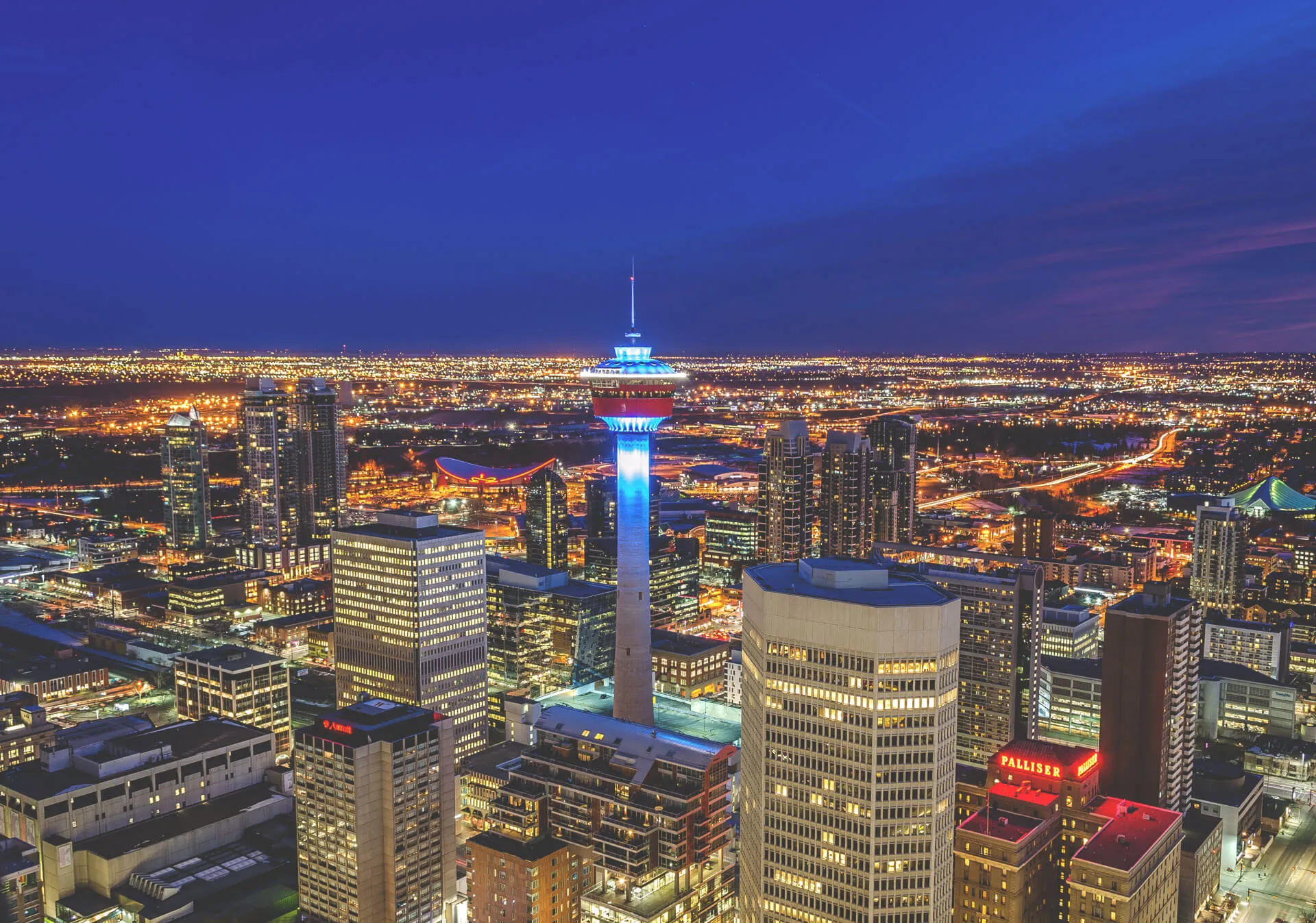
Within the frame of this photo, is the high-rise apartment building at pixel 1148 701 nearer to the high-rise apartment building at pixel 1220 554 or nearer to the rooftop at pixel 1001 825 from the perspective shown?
the rooftop at pixel 1001 825

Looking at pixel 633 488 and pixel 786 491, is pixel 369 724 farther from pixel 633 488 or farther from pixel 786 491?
pixel 786 491

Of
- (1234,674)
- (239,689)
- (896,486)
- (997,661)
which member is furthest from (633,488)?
(896,486)

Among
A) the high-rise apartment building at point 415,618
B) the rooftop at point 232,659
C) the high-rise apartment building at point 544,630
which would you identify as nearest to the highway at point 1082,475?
the high-rise apartment building at point 544,630

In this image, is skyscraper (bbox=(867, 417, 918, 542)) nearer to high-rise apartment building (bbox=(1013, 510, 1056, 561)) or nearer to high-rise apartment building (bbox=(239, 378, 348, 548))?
high-rise apartment building (bbox=(1013, 510, 1056, 561))

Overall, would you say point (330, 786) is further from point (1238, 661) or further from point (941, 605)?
point (1238, 661)

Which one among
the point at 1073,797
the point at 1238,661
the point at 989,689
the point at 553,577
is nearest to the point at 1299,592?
the point at 1238,661
